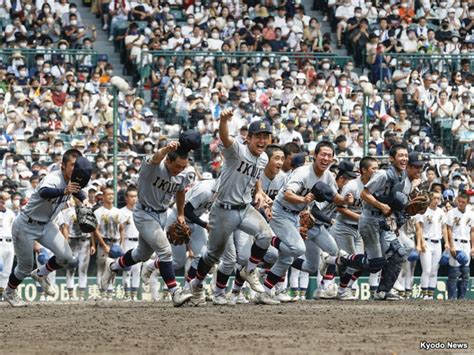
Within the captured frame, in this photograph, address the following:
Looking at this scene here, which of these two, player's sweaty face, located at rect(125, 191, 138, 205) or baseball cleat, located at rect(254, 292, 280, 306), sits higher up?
player's sweaty face, located at rect(125, 191, 138, 205)

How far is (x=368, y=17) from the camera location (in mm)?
31562

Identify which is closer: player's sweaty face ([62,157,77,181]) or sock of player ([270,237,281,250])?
player's sweaty face ([62,157,77,181])

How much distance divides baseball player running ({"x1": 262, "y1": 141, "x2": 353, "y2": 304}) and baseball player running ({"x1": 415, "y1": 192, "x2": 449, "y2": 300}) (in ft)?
19.2

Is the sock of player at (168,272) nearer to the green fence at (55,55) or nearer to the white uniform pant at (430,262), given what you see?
the white uniform pant at (430,262)

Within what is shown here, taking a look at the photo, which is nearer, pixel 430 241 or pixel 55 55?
pixel 430 241

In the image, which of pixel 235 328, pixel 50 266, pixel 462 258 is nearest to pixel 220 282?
pixel 50 266

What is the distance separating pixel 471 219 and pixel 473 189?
1446 mm

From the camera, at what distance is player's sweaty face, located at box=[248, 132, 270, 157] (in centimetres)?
1533

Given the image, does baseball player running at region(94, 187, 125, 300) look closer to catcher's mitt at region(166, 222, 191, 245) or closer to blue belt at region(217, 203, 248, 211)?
catcher's mitt at region(166, 222, 191, 245)

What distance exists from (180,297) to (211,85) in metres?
11.2

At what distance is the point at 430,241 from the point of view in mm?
22984

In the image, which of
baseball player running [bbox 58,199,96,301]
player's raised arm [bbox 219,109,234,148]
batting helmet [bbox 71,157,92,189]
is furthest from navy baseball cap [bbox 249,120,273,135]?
baseball player running [bbox 58,199,96,301]

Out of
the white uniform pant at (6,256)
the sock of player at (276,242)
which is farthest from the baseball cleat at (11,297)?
the white uniform pant at (6,256)

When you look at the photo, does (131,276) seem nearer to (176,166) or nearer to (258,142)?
(176,166)
